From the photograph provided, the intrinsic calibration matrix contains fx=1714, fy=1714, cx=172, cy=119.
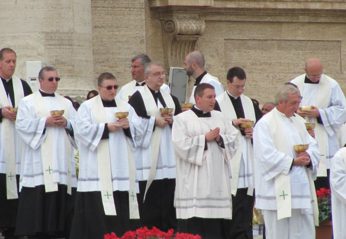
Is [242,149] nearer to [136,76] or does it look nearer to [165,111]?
→ [165,111]

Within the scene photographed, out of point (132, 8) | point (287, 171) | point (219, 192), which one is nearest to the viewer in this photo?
point (287, 171)

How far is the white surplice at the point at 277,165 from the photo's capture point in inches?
736

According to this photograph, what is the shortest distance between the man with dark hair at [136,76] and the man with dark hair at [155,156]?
0.47m

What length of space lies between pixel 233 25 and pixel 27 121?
23.0 ft

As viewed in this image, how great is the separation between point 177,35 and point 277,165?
299 inches

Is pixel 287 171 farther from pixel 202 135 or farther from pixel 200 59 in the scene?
pixel 200 59

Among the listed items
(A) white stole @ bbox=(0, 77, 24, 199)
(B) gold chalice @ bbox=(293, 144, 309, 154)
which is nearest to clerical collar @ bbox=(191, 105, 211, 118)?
(B) gold chalice @ bbox=(293, 144, 309, 154)

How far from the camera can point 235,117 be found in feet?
70.4

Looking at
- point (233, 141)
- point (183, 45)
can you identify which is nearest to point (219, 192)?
point (233, 141)

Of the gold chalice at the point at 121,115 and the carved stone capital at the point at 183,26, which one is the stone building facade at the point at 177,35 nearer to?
the carved stone capital at the point at 183,26

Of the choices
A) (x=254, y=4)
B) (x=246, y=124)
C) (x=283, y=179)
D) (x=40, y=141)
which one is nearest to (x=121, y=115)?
(x=40, y=141)

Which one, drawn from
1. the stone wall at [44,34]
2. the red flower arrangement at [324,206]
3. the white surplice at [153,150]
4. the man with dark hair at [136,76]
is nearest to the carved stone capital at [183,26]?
the stone wall at [44,34]

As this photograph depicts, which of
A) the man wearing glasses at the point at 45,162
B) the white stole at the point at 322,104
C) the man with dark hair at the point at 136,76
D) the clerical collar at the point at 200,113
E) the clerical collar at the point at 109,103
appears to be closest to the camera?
the clerical collar at the point at 200,113

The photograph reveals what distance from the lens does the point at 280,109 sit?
19047 mm
